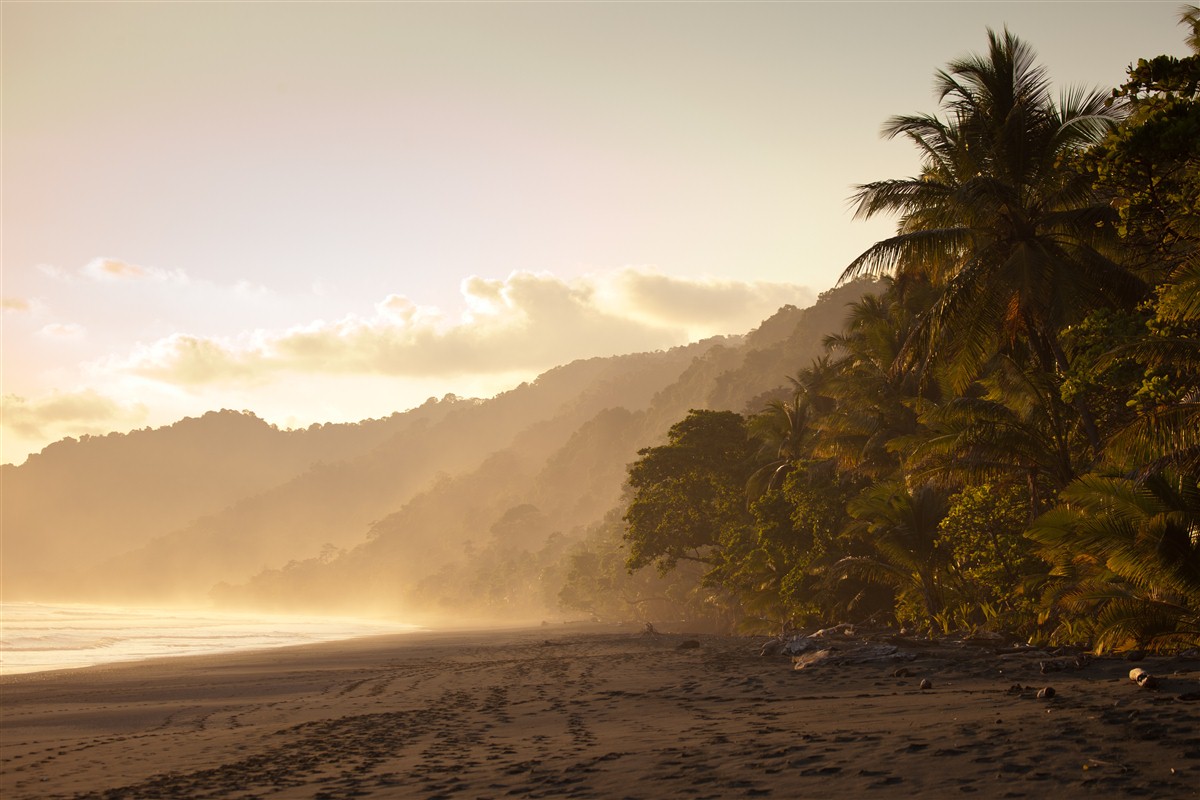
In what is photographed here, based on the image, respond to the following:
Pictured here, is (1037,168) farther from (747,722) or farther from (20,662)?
(20,662)

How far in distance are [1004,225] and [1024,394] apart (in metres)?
3.48

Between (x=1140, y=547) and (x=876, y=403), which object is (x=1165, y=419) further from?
(x=876, y=403)

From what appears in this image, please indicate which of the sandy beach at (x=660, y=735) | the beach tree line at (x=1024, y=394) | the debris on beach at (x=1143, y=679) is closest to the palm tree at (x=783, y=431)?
the beach tree line at (x=1024, y=394)

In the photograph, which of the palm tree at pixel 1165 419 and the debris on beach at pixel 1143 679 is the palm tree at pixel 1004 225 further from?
the debris on beach at pixel 1143 679

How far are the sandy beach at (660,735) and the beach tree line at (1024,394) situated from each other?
76.8 inches

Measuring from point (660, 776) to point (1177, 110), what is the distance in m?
7.85

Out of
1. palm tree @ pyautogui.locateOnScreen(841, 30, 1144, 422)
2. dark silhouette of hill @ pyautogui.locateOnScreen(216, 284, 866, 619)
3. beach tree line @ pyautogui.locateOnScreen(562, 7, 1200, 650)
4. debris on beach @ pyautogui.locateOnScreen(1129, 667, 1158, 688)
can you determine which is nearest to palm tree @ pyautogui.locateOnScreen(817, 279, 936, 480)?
beach tree line @ pyautogui.locateOnScreen(562, 7, 1200, 650)

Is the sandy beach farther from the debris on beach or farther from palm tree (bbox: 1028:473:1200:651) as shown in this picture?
palm tree (bbox: 1028:473:1200:651)

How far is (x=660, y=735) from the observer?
9250mm

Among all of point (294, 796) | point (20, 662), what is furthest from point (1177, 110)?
point (20, 662)

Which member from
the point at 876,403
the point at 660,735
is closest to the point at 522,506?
the point at 876,403

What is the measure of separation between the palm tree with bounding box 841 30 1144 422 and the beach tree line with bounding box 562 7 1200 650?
4 cm

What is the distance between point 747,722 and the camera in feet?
31.4

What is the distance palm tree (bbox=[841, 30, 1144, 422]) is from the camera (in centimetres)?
1539
